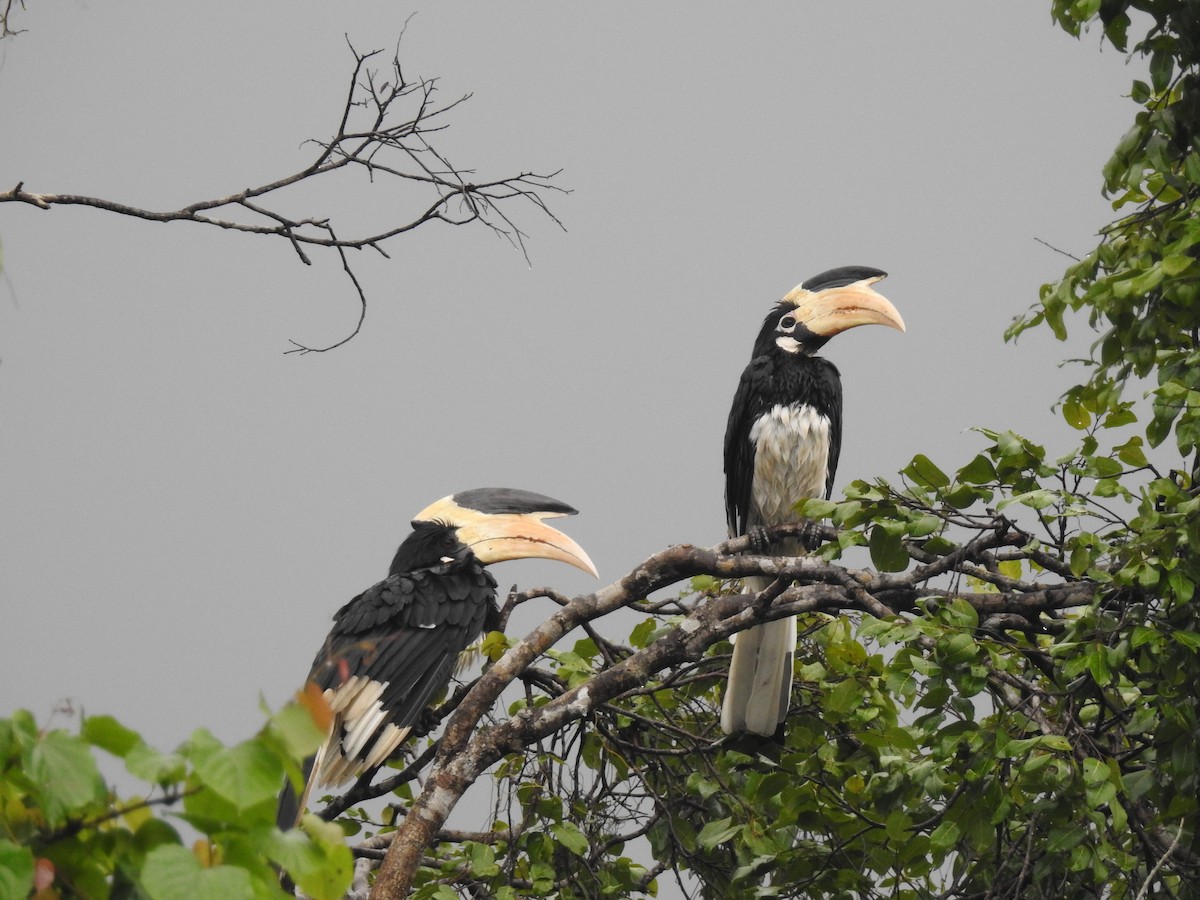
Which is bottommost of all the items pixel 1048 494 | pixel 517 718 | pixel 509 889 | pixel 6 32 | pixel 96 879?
pixel 96 879

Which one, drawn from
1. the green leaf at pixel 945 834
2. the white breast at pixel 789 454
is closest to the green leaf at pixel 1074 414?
the green leaf at pixel 945 834

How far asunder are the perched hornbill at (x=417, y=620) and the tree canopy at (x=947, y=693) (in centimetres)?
16

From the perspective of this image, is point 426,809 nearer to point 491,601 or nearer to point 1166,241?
point 491,601

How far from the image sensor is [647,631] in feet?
10.2

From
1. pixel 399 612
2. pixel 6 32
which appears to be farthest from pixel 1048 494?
pixel 6 32

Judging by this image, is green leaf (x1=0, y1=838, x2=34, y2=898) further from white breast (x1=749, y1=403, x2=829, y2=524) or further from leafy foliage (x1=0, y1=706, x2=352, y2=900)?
white breast (x1=749, y1=403, x2=829, y2=524)

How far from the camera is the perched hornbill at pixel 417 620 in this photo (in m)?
3.31

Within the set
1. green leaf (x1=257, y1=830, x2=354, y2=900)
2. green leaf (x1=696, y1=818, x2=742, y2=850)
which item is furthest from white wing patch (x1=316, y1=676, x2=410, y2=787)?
green leaf (x1=257, y1=830, x2=354, y2=900)

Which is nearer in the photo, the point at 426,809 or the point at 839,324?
the point at 426,809

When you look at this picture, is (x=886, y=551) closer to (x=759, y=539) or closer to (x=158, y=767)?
(x=759, y=539)

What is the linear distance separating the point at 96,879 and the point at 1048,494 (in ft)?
5.29

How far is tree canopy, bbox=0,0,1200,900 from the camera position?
6.91 ft

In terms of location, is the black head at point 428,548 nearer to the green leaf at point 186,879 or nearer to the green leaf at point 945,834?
the green leaf at point 945,834

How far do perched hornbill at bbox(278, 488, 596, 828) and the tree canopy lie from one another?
0.51ft
